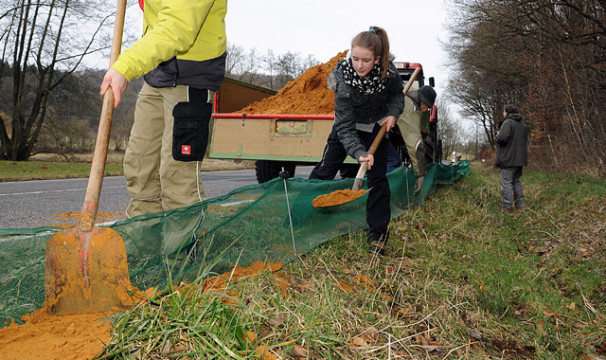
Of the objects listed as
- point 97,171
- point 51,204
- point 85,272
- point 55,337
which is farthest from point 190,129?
point 51,204

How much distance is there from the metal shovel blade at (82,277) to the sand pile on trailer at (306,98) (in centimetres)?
460

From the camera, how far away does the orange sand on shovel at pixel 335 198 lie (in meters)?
3.46

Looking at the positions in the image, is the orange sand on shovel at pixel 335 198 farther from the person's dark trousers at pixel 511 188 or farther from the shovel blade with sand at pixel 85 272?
the person's dark trousers at pixel 511 188

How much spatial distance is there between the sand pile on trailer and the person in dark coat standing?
10.9 ft

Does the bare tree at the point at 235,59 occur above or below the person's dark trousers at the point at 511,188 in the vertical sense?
above

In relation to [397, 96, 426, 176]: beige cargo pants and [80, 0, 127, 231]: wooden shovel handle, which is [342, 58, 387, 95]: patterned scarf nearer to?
[397, 96, 426, 176]: beige cargo pants

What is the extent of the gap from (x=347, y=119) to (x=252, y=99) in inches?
166

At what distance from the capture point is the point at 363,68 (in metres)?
3.41

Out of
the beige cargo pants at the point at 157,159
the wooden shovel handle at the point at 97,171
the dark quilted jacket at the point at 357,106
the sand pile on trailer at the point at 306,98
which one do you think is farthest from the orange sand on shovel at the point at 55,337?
the sand pile on trailer at the point at 306,98

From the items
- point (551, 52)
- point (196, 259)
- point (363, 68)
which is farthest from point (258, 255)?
point (551, 52)

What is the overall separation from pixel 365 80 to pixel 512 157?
217 inches

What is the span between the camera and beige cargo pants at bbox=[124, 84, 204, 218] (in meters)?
2.90

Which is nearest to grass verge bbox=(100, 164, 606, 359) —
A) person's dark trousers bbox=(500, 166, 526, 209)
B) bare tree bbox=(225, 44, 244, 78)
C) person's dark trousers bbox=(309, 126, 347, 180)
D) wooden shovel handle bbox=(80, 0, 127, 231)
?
wooden shovel handle bbox=(80, 0, 127, 231)

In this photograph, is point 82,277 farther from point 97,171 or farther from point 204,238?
point 204,238
